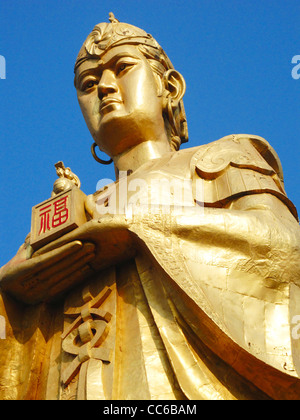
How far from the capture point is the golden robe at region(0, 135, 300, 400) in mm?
5949

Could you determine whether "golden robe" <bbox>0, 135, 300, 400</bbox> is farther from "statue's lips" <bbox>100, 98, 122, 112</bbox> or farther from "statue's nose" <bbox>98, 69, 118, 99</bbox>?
"statue's nose" <bbox>98, 69, 118, 99</bbox>

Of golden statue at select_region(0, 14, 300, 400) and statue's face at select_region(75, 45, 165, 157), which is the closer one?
golden statue at select_region(0, 14, 300, 400)

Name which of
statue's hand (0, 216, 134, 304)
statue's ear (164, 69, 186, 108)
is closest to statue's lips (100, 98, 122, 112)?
statue's ear (164, 69, 186, 108)

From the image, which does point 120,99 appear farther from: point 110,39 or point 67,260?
point 67,260

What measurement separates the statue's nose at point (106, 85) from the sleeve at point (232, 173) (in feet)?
3.80

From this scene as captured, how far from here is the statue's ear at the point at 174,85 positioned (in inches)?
342

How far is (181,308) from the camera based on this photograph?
6.19 m

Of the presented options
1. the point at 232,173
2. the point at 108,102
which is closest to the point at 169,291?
the point at 232,173

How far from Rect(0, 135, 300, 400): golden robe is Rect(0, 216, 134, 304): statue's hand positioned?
20 mm

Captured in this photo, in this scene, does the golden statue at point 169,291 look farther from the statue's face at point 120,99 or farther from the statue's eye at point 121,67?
the statue's eye at point 121,67

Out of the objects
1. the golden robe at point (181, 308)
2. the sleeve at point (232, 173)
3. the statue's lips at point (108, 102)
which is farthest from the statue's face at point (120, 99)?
the golden robe at point (181, 308)

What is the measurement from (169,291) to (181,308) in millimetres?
199
